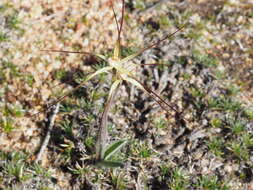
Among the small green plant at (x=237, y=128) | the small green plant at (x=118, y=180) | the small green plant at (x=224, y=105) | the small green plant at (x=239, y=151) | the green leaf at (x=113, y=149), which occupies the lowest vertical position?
the small green plant at (x=118, y=180)

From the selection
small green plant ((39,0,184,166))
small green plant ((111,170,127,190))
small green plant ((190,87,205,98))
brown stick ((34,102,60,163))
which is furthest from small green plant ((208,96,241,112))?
brown stick ((34,102,60,163))

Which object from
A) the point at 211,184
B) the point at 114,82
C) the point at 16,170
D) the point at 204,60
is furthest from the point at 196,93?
the point at 16,170

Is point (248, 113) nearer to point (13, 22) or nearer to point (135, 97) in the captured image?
point (135, 97)

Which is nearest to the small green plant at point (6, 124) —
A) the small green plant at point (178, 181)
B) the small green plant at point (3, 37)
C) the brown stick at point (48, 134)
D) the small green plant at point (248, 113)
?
the brown stick at point (48, 134)

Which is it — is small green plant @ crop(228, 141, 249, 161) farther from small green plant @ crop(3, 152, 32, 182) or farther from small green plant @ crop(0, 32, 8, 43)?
small green plant @ crop(0, 32, 8, 43)

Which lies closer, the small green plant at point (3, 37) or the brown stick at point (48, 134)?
the brown stick at point (48, 134)

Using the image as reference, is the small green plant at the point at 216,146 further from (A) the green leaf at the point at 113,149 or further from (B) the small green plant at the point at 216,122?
(A) the green leaf at the point at 113,149

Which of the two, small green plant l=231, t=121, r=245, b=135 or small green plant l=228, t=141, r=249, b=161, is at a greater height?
small green plant l=231, t=121, r=245, b=135

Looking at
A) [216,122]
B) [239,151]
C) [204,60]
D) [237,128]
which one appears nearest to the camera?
[239,151]
